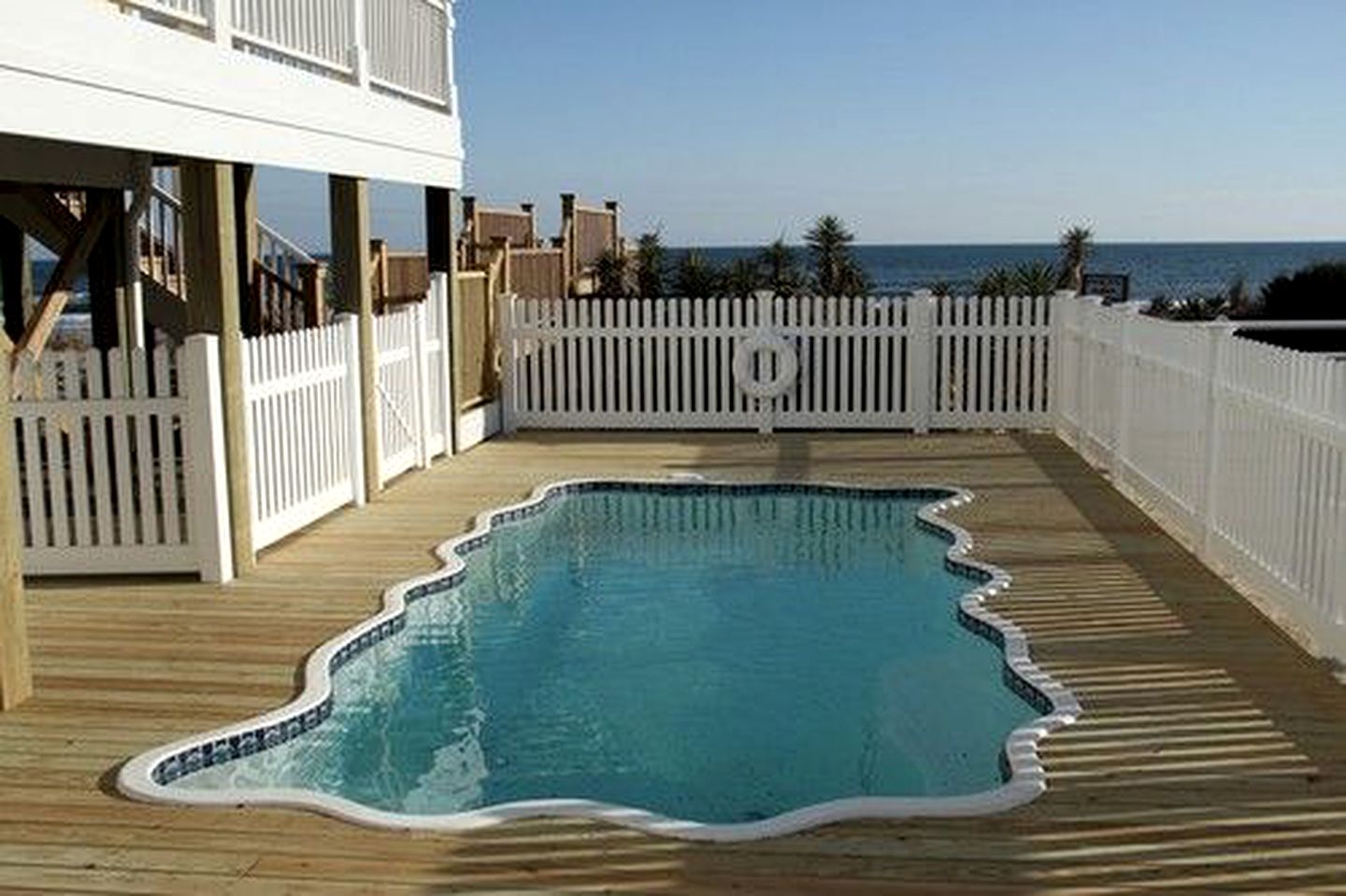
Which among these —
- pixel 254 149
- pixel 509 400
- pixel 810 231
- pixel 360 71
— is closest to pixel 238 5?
pixel 254 149

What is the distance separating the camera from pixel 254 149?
26.8 feet

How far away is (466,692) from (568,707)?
0.55 metres

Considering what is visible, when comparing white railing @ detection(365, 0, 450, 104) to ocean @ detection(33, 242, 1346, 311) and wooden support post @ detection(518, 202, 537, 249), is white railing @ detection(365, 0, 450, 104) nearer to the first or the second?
wooden support post @ detection(518, 202, 537, 249)

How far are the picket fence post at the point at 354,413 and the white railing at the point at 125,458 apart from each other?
6.59 feet

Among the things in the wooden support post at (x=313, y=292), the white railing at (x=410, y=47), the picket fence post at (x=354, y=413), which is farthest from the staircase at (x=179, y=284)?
the picket fence post at (x=354, y=413)

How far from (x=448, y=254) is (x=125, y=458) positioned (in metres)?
5.44

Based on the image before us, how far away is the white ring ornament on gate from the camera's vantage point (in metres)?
13.6

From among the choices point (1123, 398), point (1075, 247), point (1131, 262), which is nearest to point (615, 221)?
point (1075, 247)

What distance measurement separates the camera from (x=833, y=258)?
21.7m

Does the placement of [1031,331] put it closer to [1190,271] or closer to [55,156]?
[55,156]

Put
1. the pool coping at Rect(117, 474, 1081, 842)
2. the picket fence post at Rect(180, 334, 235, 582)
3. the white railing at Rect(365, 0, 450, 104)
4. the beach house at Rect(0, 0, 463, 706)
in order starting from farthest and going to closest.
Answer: the white railing at Rect(365, 0, 450, 104) < the picket fence post at Rect(180, 334, 235, 582) < the beach house at Rect(0, 0, 463, 706) < the pool coping at Rect(117, 474, 1081, 842)

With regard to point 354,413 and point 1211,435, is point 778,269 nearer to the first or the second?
point 354,413

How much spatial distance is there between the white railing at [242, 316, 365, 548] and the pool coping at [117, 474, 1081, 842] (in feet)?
4.24

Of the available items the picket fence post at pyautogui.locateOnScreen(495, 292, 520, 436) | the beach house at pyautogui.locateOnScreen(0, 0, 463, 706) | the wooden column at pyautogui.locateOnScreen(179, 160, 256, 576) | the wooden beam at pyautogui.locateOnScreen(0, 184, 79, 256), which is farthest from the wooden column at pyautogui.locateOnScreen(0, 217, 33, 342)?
the wooden column at pyautogui.locateOnScreen(179, 160, 256, 576)
